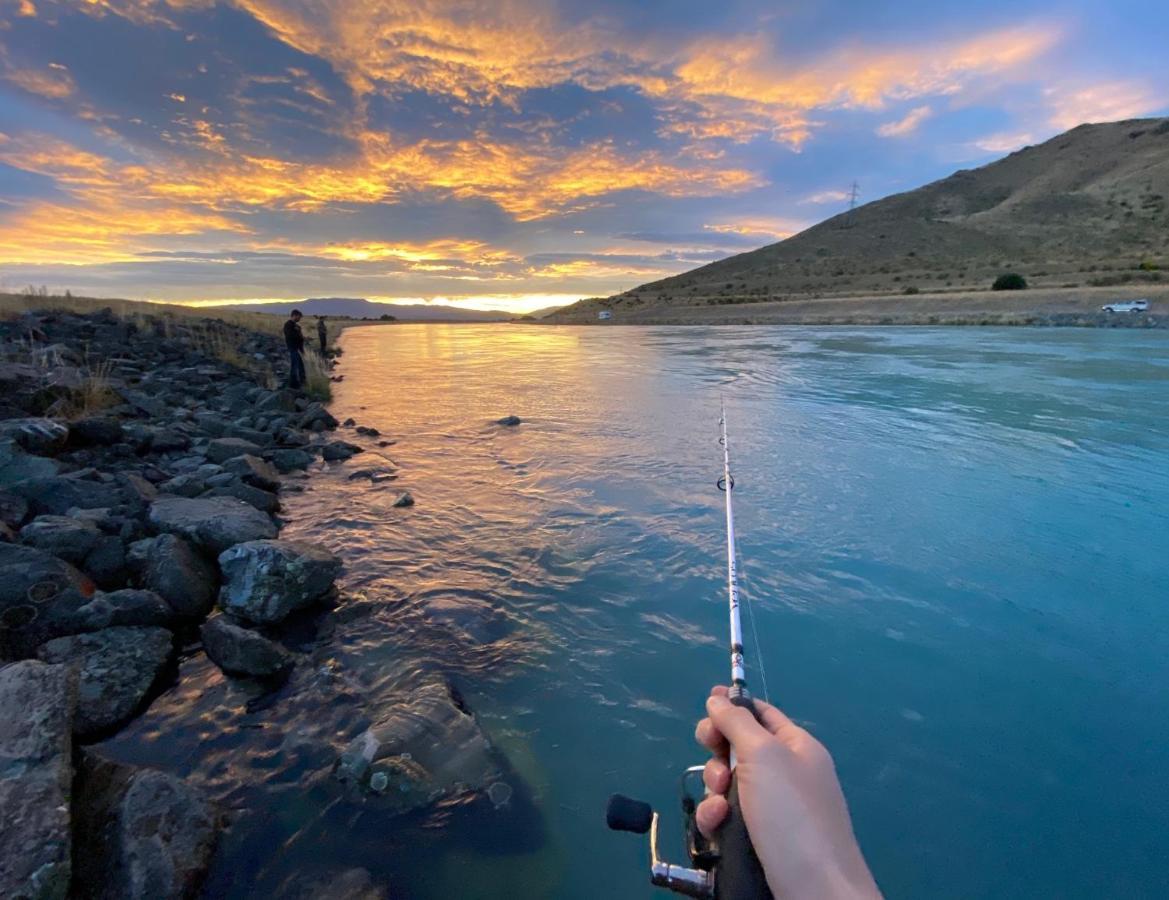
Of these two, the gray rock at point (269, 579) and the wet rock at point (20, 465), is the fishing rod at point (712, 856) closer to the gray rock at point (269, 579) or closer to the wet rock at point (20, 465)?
the gray rock at point (269, 579)

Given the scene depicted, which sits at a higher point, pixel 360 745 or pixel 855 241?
pixel 855 241

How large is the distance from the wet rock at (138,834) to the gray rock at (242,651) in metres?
1.36

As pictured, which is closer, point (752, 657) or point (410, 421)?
point (752, 657)

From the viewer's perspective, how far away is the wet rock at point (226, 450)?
29.5ft

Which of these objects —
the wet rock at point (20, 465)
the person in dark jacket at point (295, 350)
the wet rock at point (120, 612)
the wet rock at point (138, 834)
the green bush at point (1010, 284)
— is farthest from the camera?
the green bush at point (1010, 284)

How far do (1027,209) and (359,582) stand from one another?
126 metres

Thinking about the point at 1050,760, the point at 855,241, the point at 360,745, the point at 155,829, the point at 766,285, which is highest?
the point at 855,241

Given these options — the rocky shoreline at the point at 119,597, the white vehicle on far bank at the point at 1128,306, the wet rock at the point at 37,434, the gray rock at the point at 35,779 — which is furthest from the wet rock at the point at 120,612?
the white vehicle on far bank at the point at 1128,306

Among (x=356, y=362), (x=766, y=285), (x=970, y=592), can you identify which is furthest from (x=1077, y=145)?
(x=970, y=592)

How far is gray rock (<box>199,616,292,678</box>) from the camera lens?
4398 mm

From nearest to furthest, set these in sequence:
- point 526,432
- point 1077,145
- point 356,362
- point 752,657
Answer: point 752,657 < point 526,432 < point 356,362 < point 1077,145

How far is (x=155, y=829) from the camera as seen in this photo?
274 centimetres

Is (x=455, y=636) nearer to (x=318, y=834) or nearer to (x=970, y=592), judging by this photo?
(x=318, y=834)

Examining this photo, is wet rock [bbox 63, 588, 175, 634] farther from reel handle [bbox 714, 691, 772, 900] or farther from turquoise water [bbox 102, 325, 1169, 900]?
reel handle [bbox 714, 691, 772, 900]
